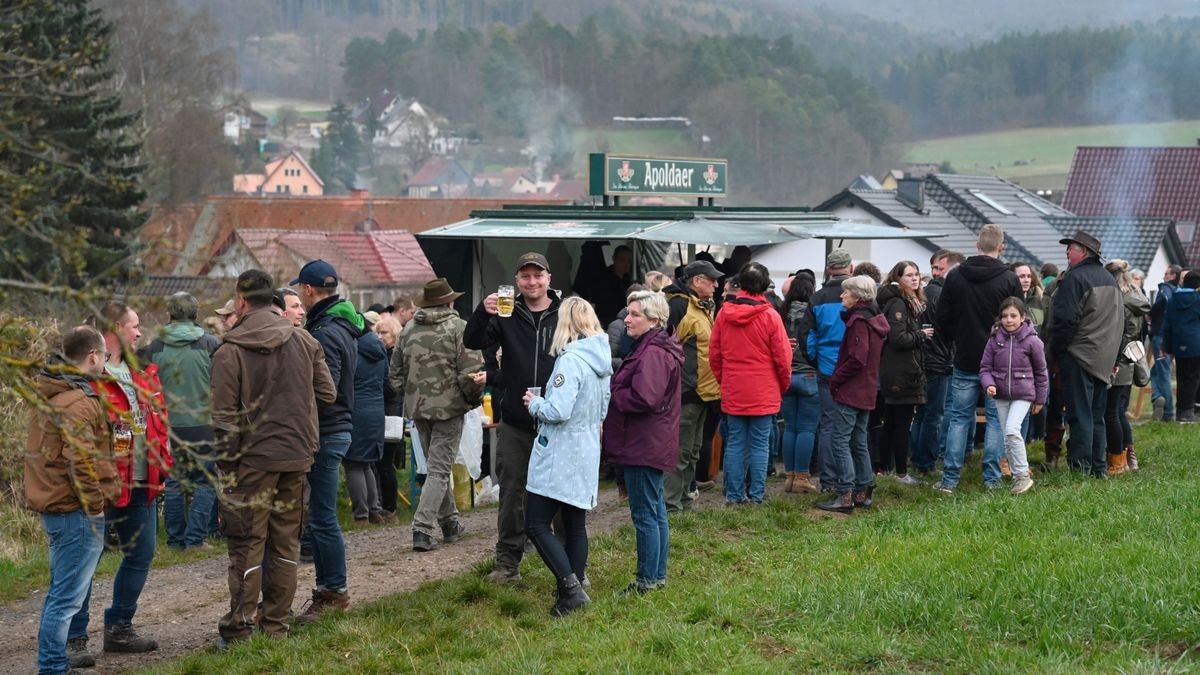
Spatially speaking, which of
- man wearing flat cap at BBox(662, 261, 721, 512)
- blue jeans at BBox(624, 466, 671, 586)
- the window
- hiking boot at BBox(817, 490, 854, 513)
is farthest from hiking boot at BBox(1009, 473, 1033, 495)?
the window

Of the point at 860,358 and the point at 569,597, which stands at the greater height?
the point at 860,358

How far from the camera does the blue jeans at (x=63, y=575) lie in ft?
21.8

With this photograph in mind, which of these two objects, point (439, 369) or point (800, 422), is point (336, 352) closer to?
point (439, 369)

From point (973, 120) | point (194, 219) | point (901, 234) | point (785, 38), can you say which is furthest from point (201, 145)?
point (785, 38)

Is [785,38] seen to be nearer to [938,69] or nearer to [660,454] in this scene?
[938,69]

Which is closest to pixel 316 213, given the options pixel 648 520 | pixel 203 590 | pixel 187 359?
pixel 187 359

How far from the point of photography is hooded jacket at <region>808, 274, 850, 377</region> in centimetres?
1033

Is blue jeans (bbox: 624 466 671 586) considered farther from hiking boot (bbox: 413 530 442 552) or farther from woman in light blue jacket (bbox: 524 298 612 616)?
hiking boot (bbox: 413 530 442 552)

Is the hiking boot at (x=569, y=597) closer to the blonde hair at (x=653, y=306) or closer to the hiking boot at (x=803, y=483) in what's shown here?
the blonde hair at (x=653, y=306)

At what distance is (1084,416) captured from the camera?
34.7 feet

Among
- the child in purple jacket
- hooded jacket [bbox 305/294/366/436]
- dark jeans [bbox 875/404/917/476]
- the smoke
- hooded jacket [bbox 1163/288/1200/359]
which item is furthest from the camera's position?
the smoke

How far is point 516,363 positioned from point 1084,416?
4.99 meters

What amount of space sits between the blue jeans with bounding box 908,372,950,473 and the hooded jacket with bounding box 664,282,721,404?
2.34 m

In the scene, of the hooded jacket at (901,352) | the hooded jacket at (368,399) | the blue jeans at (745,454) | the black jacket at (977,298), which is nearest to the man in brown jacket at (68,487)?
the hooded jacket at (368,399)
